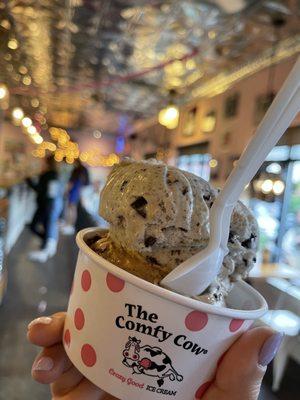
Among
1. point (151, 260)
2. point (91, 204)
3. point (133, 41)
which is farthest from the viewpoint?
point (91, 204)

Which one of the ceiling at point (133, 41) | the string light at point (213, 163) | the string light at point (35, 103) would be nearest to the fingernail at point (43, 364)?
the ceiling at point (133, 41)

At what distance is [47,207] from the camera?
5.75 meters

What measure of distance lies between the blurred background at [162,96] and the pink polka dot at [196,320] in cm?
108

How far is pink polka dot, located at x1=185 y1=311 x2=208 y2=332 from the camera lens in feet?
1.84

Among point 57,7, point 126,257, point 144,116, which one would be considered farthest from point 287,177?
point 144,116

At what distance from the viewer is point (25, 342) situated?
8.93 feet

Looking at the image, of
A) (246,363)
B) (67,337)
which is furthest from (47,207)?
(246,363)

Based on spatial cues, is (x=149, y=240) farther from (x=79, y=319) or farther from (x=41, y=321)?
(x=41, y=321)

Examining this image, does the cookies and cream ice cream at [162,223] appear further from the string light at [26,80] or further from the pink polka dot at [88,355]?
the string light at [26,80]

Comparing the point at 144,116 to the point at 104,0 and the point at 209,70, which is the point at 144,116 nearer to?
the point at 209,70

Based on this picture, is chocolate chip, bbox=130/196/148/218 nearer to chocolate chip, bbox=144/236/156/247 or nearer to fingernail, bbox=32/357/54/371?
chocolate chip, bbox=144/236/156/247

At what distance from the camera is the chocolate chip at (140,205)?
60cm

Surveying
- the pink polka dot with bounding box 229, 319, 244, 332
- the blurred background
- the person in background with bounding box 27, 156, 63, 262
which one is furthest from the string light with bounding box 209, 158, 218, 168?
the pink polka dot with bounding box 229, 319, 244, 332

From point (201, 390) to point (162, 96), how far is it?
820 cm
